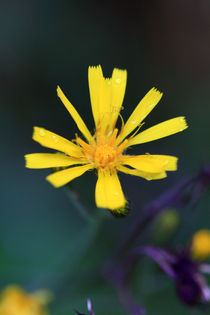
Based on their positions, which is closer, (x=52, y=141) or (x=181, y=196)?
(x=52, y=141)

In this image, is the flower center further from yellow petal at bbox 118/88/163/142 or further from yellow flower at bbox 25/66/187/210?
yellow petal at bbox 118/88/163/142

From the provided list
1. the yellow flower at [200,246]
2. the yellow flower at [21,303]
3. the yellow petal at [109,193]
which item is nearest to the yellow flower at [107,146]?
the yellow petal at [109,193]

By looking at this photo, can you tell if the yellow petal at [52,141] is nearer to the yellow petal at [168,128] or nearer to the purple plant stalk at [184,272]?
the yellow petal at [168,128]

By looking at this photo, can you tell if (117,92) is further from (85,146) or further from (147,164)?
(147,164)

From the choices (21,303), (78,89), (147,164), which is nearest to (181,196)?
(147,164)

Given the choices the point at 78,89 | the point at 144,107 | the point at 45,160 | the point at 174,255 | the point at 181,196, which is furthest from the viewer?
the point at 78,89

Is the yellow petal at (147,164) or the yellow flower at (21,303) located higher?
the yellow petal at (147,164)
